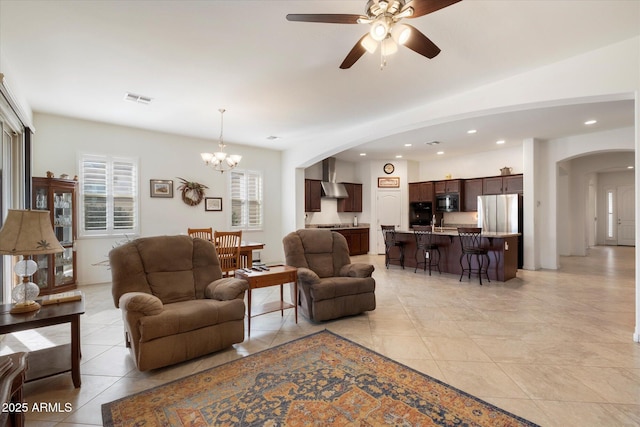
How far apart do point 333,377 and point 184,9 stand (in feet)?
10.6

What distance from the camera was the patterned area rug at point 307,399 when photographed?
1870 millimetres

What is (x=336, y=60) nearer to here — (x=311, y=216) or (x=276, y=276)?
(x=276, y=276)

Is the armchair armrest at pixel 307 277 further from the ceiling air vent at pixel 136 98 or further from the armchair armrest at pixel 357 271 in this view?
the ceiling air vent at pixel 136 98

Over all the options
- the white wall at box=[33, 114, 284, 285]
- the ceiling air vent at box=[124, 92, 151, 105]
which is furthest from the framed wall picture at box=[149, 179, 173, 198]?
the ceiling air vent at box=[124, 92, 151, 105]

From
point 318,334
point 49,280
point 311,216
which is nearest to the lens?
point 318,334

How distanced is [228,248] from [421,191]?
21.0 ft

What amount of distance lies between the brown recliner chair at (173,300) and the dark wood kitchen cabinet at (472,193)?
7.15 m

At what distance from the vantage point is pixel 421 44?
230cm

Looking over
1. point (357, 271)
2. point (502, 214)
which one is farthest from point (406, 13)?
point (502, 214)

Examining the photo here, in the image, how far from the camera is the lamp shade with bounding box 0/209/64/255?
2098 mm

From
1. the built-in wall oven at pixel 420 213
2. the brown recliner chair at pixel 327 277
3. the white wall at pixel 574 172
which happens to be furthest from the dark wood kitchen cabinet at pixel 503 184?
the brown recliner chair at pixel 327 277

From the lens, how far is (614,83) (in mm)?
2990

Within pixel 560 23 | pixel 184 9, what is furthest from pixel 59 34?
pixel 560 23

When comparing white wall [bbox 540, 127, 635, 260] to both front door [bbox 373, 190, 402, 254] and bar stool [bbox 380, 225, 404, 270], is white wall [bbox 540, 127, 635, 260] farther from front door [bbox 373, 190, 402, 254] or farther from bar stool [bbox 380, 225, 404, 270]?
front door [bbox 373, 190, 402, 254]
